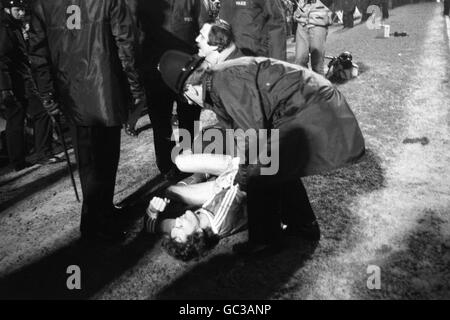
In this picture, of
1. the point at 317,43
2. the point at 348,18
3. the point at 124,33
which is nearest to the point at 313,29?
the point at 317,43

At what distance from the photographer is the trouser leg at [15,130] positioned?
4715 mm

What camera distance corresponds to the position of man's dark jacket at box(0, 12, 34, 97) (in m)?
4.35

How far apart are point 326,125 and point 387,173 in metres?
2.02

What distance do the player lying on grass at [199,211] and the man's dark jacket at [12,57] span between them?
8.64ft

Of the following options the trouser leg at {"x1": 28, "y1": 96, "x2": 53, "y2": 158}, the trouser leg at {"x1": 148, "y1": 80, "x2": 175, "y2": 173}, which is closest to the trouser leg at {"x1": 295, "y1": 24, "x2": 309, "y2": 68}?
the trouser leg at {"x1": 148, "y1": 80, "x2": 175, "y2": 173}

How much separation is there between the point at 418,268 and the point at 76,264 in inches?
101

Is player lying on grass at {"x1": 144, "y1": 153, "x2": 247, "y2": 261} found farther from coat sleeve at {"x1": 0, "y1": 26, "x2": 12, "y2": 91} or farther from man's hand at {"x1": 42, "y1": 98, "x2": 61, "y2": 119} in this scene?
coat sleeve at {"x1": 0, "y1": 26, "x2": 12, "y2": 91}

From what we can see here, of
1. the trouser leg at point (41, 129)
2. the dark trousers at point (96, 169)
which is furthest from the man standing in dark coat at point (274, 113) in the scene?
the trouser leg at point (41, 129)

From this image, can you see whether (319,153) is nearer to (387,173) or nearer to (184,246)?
(184,246)

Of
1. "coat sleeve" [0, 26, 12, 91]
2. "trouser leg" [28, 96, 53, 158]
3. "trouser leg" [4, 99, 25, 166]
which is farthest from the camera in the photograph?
"trouser leg" [28, 96, 53, 158]

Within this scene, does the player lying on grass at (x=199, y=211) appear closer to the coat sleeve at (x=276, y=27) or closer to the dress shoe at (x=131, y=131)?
the coat sleeve at (x=276, y=27)

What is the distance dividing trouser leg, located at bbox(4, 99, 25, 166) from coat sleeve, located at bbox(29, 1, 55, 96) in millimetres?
2411

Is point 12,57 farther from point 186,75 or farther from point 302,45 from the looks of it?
point 302,45

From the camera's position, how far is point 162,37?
358 cm
